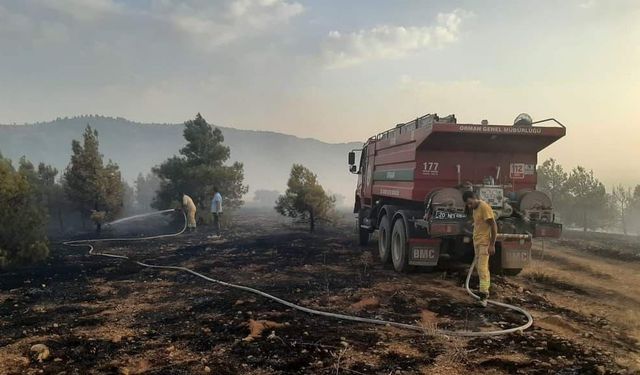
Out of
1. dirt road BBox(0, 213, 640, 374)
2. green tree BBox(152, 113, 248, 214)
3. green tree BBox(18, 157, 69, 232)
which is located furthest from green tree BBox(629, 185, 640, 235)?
green tree BBox(18, 157, 69, 232)

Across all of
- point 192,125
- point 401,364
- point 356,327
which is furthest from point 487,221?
point 192,125

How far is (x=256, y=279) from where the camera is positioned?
8648 mm

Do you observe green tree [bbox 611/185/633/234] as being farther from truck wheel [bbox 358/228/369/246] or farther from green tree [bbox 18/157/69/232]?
green tree [bbox 18/157/69/232]

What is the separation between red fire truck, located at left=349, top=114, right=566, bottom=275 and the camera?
8.06 m

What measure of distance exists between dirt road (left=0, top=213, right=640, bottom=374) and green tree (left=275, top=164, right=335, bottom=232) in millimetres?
9149

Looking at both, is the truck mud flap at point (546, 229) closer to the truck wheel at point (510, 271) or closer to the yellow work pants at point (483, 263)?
the truck wheel at point (510, 271)

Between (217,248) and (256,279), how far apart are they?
5284mm

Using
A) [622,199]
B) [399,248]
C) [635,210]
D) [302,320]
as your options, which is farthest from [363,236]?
[635,210]

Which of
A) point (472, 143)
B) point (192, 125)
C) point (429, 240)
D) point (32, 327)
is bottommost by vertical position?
point (32, 327)

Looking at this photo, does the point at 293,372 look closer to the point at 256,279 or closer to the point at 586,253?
the point at 256,279

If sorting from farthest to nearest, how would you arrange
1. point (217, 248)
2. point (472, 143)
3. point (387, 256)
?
point (217, 248)
point (387, 256)
point (472, 143)

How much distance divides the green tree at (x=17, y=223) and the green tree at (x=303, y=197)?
10521 millimetres

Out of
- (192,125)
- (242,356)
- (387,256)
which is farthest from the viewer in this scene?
(192,125)

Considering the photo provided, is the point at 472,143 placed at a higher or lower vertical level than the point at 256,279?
higher
